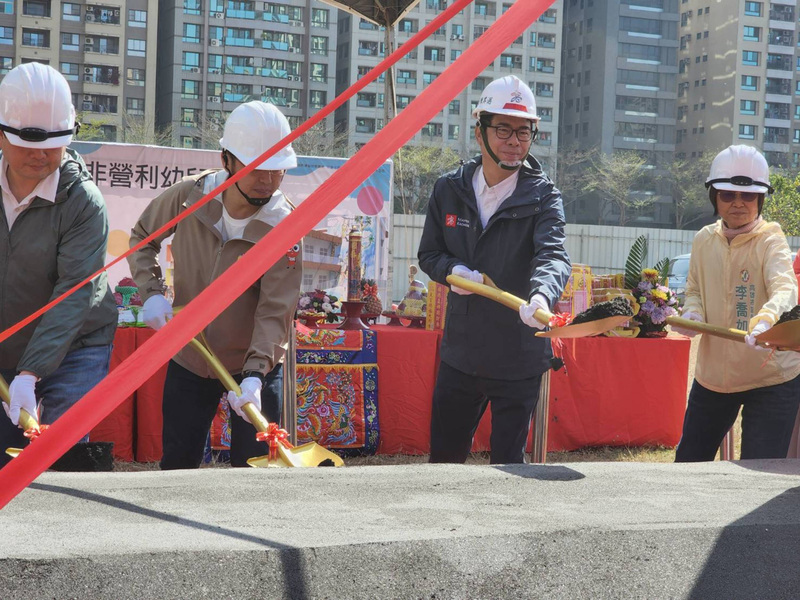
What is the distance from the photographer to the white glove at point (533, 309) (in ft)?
8.33

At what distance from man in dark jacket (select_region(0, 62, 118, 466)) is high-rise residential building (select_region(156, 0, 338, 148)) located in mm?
47626

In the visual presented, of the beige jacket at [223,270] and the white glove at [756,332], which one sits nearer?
the beige jacket at [223,270]

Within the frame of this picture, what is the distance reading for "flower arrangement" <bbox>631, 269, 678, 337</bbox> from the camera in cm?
575

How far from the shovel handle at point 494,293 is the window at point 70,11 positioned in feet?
Result: 161

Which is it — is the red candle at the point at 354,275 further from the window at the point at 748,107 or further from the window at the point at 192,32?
the window at the point at 748,107

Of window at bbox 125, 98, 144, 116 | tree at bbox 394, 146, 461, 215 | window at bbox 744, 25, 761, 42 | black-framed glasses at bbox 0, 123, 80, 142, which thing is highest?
window at bbox 744, 25, 761, 42

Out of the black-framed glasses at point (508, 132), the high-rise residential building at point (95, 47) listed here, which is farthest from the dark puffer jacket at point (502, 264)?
the high-rise residential building at point (95, 47)

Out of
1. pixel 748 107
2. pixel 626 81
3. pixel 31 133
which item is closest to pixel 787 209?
pixel 748 107

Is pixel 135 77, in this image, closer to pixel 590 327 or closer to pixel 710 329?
pixel 710 329

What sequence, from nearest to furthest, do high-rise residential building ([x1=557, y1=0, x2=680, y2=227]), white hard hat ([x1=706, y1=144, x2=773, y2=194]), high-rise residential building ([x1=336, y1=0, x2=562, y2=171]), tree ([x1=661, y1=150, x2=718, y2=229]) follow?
white hard hat ([x1=706, y1=144, x2=773, y2=194]) < high-rise residential building ([x1=336, y1=0, x2=562, y2=171]) < tree ([x1=661, y1=150, x2=718, y2=229]) < high-rise residential building ([x1=557, y1=0, x2=680, y2=227])

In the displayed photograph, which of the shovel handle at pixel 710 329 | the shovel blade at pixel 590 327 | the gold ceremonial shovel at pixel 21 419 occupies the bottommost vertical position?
the gold ceremonial shovel at pixel 21 419

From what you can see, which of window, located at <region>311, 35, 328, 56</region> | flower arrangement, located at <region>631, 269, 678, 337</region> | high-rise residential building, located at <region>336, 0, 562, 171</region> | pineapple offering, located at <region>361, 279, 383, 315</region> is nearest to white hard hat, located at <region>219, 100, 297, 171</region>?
pineapple offering, located at <region>361, 279, 383, 315</region>

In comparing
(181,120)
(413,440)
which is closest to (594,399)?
(413,440)

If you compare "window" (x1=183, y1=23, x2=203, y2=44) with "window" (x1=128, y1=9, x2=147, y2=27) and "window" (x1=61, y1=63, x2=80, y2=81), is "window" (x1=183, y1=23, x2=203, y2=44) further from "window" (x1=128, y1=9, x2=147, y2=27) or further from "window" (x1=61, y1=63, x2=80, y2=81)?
"window" (x1=61, y1=63, x2=80, y2=81)
